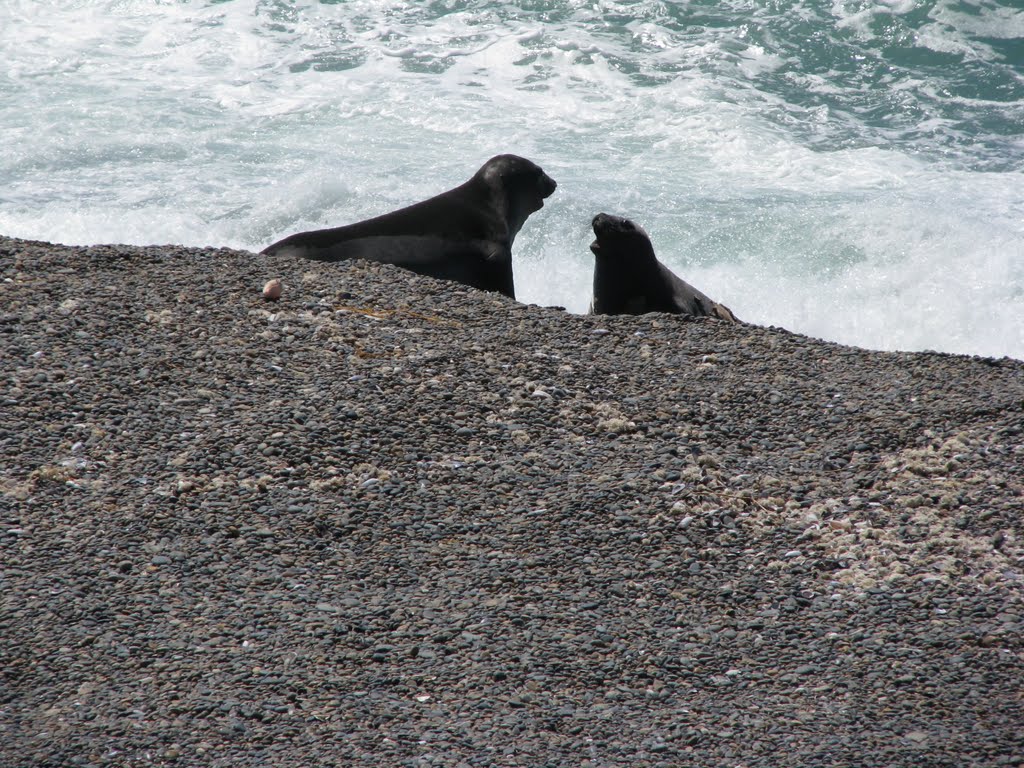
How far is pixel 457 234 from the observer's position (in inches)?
267

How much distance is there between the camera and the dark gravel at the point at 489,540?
254cm

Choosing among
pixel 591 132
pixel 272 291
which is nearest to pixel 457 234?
pixel 272 291

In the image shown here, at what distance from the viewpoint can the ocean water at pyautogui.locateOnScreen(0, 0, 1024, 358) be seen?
1015 centimetres

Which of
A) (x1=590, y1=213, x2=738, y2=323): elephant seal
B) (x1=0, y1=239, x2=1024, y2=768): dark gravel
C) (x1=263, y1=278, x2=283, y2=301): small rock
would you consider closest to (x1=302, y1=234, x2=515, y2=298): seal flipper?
(x1=590, y1=213, x2=738, y2=323): elephant seal

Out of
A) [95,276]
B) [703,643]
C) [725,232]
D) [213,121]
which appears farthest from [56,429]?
[213,121]

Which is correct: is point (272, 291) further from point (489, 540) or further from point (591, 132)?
point (591, 132)

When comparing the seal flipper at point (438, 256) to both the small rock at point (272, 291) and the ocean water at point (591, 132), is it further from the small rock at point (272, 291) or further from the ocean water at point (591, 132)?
the ocean water at point (591, 132)

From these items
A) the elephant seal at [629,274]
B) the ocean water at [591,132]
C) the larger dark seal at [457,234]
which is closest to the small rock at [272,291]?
the larger dark seal at [457,234]

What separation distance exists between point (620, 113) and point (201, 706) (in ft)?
40.3

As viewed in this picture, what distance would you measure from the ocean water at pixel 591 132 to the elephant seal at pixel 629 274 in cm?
288

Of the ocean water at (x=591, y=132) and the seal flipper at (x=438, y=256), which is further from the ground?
the seal flipper at (x=438, y=256)

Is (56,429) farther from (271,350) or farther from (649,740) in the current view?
(649,740)

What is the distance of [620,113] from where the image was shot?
13.9 m

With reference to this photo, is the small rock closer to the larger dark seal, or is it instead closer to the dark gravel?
the dark gravel
